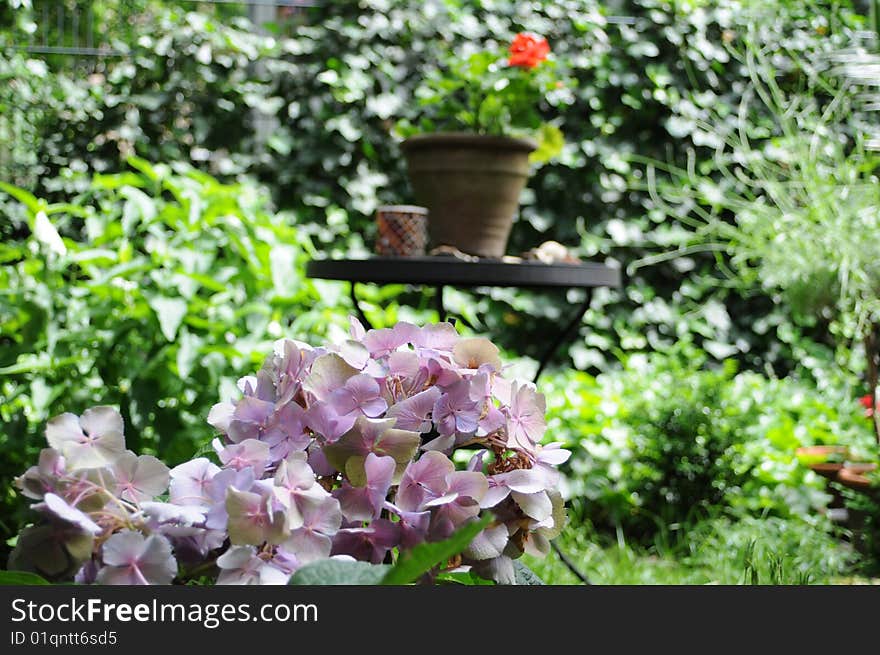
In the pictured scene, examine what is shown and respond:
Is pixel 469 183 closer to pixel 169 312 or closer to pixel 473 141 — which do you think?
pixel 473 141

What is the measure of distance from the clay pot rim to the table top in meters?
0.31

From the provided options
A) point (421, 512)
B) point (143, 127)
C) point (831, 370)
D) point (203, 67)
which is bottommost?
point (831, 370)

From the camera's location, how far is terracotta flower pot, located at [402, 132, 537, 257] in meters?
2.04

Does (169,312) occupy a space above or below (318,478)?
below

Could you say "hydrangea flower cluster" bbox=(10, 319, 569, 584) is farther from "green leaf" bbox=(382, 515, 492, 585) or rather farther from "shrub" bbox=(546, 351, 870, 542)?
"shrub" bbox=(546, 351, 870, 542)

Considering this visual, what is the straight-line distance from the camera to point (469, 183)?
6.73 feet

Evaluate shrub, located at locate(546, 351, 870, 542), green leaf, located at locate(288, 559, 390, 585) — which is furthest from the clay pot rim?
green leaf, located at locate(288, 559, 390, 585)

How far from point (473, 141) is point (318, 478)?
1664mm

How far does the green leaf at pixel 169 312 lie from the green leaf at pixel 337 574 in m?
1.81

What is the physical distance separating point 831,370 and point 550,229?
1192 millimetres

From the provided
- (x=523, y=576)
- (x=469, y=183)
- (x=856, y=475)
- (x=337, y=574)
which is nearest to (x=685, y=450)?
(x=856, y=475)

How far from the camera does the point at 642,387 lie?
3.05m
